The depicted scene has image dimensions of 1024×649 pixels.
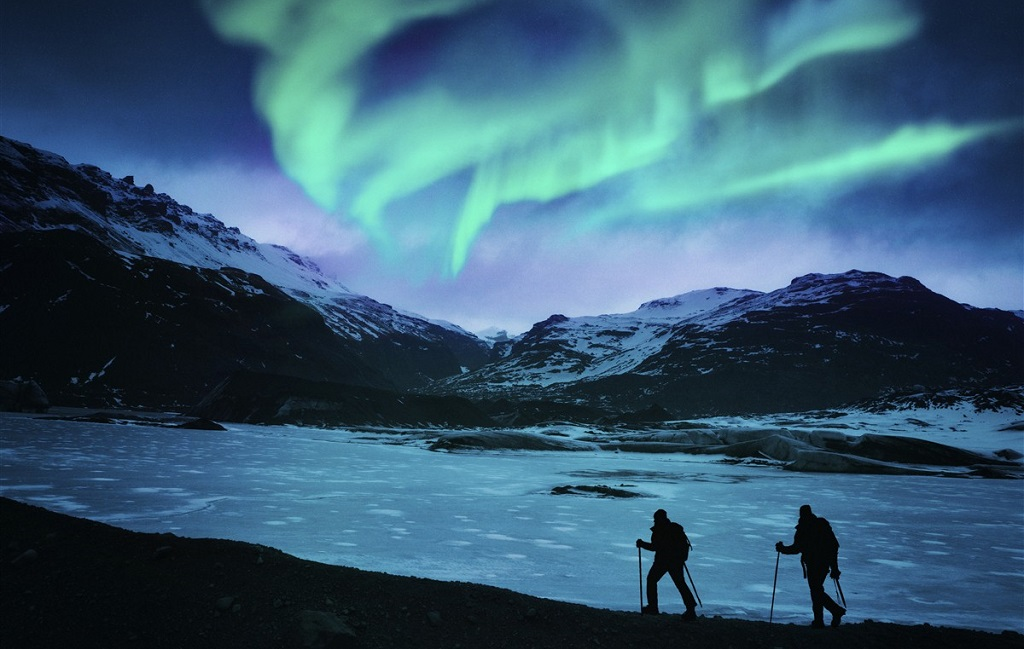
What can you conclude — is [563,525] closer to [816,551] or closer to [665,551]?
[665,551]

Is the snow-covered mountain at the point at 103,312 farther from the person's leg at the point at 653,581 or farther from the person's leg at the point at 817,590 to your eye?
the person's leg at the point at 817,590

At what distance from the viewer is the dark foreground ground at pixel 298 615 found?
747 cm

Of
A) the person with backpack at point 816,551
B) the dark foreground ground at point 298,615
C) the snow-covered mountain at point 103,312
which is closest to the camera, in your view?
the dark foreground ground at point 298,615

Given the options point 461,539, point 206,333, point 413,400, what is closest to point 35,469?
point 461,539

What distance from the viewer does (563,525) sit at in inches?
709

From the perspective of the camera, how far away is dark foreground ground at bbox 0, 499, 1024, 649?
7469mm

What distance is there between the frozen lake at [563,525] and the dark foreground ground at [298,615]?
1.66m

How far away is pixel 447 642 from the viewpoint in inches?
296

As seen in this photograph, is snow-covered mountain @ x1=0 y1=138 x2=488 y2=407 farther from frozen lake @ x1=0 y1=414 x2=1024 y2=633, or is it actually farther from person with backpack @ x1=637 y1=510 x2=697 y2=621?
person with backpack @ x1=637 y1=510 x2=697 y2=621

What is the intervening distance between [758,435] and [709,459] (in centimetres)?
1223

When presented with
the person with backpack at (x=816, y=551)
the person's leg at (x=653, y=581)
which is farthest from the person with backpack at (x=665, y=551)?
the person with backpack at (x=816, y=551)

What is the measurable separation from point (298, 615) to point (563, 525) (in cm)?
1155

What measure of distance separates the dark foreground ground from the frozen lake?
5.44 ft

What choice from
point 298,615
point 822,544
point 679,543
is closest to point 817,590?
point 822,544
